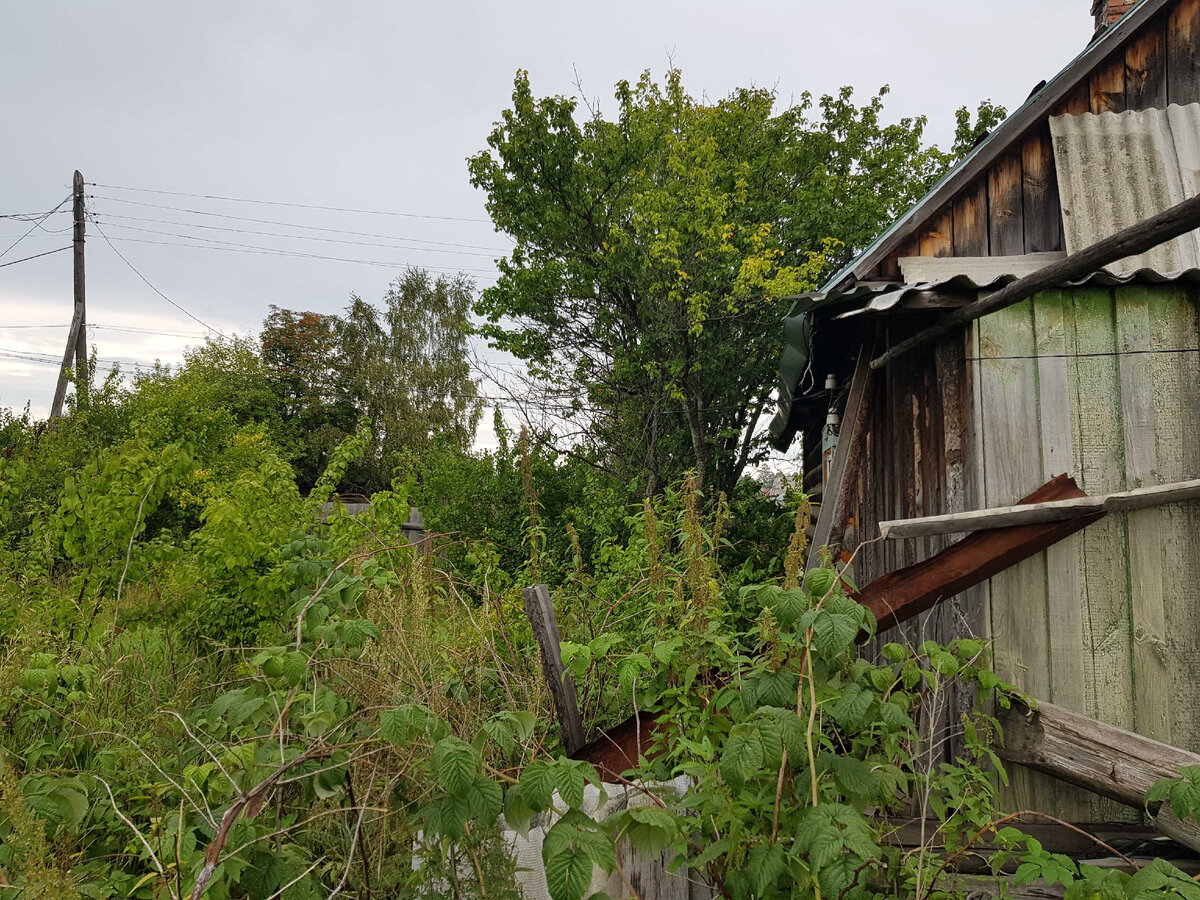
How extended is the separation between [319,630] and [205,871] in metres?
1.07

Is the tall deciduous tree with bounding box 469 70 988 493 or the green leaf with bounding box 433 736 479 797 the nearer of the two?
the green leaf with bounding box 433 736 479 797

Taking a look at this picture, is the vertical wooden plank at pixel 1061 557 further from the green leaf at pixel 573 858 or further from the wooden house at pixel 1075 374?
the green leaf at pixel 573 858

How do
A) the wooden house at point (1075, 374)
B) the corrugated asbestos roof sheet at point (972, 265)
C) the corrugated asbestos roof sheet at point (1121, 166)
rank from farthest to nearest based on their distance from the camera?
the corrugated asbestos roof sheet at point (972, 265), the corrugated asbestos roof sheet at point (1121, 166), the wooden house at point (1075, 374)

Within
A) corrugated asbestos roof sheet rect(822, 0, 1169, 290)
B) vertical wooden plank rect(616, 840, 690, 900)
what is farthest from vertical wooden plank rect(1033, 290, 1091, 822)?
vertical wooden plank rect(616, 840, 690, 900)

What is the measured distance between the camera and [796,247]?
37.9 feet

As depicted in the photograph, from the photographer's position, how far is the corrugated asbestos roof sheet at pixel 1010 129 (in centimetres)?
405

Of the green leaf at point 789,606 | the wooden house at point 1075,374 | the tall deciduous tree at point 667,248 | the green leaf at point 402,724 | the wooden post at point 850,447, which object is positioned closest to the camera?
the green leaf at point 402,724

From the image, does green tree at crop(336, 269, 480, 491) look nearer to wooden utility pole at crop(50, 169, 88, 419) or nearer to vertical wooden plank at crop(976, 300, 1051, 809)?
wooden utility pole at crop(50, 169, 88, 419)

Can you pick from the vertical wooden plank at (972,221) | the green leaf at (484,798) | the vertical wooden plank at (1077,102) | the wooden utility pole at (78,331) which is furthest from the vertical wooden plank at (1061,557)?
the wooden utility pole at (78,331)

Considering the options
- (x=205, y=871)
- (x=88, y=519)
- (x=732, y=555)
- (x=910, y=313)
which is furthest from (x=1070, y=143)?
(x=732, y=555)

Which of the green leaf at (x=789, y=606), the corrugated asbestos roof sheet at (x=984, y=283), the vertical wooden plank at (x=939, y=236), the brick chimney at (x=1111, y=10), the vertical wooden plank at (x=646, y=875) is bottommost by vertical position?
the vertical wooden plank at (x=646, y=875)

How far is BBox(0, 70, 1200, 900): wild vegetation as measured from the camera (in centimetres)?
176

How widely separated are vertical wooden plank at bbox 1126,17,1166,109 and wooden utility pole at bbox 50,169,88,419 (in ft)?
50.3

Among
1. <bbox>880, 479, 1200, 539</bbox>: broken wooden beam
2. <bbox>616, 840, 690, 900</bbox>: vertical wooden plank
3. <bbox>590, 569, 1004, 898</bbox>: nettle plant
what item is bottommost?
<bbox>616, 840, 690, 900</bbox>: vertical wooden plank
